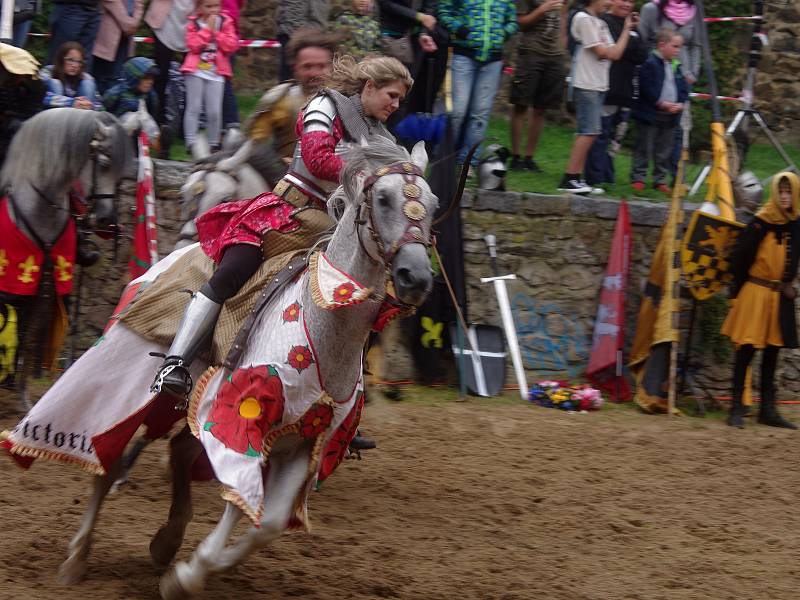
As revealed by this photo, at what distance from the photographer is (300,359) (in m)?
4.79

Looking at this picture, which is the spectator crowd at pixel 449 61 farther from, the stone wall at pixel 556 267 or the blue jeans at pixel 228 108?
the stone wall at pixel 556 267

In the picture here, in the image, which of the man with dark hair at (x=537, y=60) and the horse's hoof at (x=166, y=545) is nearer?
the horse's hoof at (x=166, y=545)

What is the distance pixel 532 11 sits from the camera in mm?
10992

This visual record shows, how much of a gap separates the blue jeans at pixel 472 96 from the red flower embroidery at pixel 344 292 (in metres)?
5.79

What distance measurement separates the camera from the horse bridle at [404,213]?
14.6 ft

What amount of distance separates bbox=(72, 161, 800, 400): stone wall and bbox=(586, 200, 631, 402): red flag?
0.50 feet

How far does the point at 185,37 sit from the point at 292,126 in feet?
13.2

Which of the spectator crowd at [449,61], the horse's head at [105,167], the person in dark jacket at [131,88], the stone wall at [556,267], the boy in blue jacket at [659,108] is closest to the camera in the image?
the horse's head at [105,167]

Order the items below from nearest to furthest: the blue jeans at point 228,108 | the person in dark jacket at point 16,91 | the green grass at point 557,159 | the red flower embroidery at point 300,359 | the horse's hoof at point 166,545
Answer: the red flower embroidery at point 300,359 < the horse's hoof at point 166,545 < the person in dark jacket at point 16,91 < the blue jeans at point 228,108 < the green grass at point 557,159

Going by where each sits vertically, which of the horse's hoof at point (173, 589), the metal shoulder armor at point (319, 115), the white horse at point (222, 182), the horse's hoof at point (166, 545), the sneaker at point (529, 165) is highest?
the metal shoulder armor at point (319, 115)

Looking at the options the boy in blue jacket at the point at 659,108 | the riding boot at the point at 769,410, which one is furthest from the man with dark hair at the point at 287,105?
the boy in blue jacket at the point at 659,108

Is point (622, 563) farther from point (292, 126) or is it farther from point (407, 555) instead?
point (292, 126)

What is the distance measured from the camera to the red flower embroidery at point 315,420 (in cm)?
486

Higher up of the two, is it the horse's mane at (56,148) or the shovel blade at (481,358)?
the horse's mane at (56,148)
